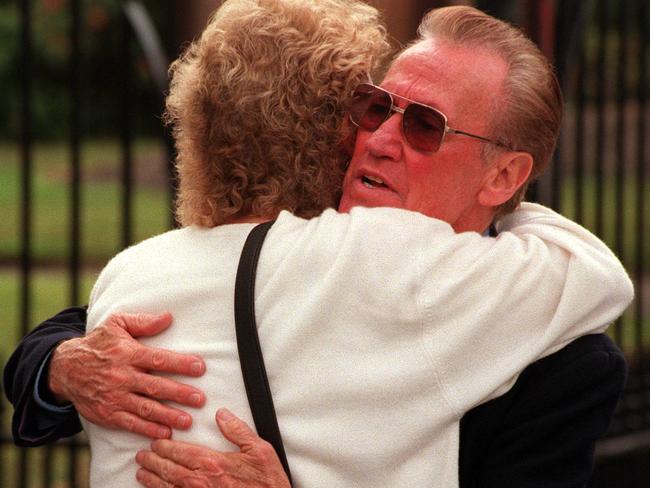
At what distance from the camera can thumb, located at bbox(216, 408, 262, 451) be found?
2088 mm

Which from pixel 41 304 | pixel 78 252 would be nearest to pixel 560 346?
pixel 78 252

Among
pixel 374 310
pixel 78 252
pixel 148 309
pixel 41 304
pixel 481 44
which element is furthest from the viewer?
pixel 41 304

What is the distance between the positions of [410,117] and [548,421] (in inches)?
24.2

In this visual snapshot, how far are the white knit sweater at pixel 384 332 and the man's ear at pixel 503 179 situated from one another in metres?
0.27

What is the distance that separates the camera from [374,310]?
80.7 inches

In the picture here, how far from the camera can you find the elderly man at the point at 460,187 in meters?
2.19

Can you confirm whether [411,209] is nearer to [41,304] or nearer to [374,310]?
[374,310]

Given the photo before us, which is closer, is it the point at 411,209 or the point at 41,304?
the point at 411,209

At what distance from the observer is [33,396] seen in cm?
249

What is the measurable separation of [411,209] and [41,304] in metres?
7.84

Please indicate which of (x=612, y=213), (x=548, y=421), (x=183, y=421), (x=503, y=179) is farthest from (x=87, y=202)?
(x=548, y=421)

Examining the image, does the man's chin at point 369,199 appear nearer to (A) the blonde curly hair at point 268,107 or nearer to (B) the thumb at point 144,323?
(A) the blonde curly hair at point 268,107

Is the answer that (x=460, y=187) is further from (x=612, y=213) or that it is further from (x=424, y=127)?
(x=612, y=213)

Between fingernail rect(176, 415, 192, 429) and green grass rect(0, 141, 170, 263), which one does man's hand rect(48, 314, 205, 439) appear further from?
green grass rect(0, 141, 170, 263)
